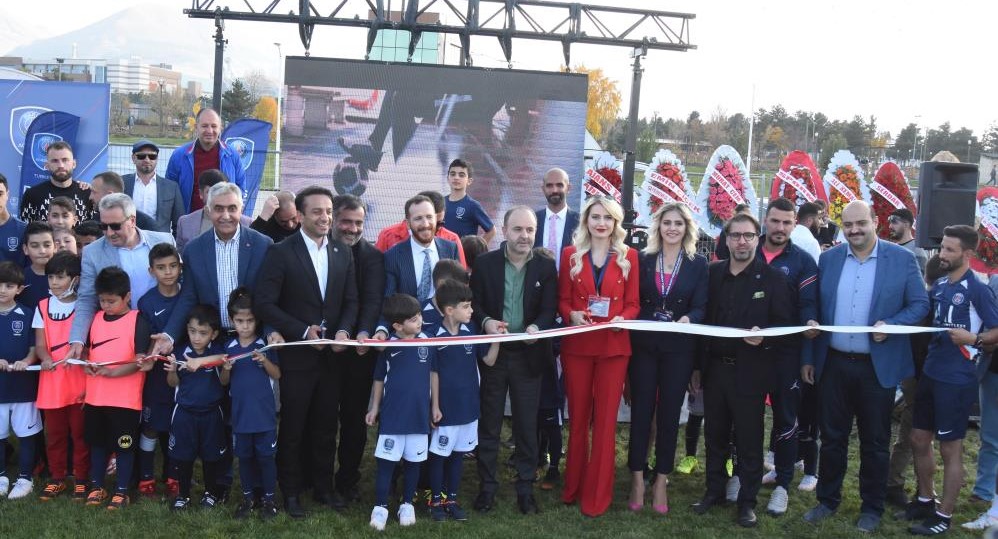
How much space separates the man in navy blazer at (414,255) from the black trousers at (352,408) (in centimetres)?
46

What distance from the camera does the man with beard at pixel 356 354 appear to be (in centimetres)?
511

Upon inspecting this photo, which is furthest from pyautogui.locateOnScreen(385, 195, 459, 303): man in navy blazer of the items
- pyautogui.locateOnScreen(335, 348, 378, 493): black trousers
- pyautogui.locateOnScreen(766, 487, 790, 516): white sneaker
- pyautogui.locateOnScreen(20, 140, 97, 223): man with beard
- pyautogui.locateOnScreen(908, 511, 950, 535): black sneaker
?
pyautogui.locateOnScreen(908, 511, 950, 535): black sneaker

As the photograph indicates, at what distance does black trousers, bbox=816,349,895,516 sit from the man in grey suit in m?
4.41

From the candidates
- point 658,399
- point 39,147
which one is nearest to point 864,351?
point 658,399

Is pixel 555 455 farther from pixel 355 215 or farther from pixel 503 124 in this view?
pixel 503 124

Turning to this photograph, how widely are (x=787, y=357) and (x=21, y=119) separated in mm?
11805

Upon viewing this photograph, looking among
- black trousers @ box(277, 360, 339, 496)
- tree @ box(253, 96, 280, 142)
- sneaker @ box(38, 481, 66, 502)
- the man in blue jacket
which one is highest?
tree @ box(253, 96, 280, 142)

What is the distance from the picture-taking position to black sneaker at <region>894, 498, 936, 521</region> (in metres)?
5.31

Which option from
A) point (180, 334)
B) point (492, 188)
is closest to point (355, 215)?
point (180, 334)

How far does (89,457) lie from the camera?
532 centimetres

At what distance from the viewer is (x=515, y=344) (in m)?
5.15

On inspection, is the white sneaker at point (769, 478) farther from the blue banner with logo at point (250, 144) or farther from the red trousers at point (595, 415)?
the blue banner with logo at point (250, 144)

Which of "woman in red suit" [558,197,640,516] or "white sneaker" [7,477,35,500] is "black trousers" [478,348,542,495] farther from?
"white sneaker" [7,477,35,500]

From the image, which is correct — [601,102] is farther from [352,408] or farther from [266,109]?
[352,408]
